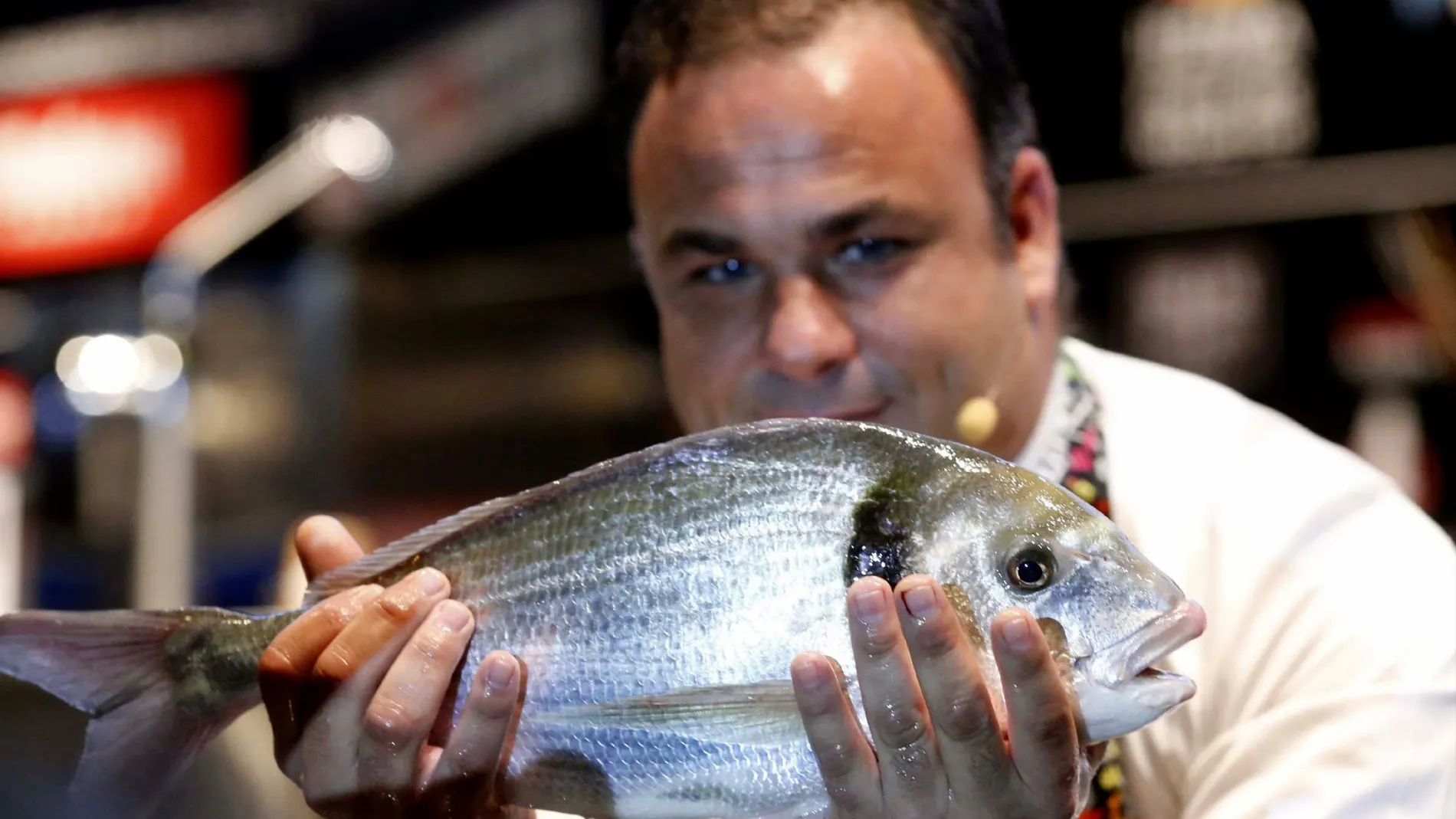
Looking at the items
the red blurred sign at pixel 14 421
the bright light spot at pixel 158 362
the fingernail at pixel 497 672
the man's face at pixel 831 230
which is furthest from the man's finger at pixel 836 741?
the red blurred sign at pixel 14 421

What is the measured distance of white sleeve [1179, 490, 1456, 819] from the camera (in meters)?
1.50

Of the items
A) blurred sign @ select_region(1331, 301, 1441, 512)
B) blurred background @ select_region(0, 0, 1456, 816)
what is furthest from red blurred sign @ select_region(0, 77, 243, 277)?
blurred sign @ select_region(1331, 301, 1441, 512)

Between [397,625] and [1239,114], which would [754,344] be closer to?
[397,625]

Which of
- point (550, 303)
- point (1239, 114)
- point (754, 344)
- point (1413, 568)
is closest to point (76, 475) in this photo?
point (550, 303)

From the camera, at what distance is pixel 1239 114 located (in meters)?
4.48

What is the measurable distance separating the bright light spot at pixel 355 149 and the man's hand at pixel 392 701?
318 centimetres

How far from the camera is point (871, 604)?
3.68 ft

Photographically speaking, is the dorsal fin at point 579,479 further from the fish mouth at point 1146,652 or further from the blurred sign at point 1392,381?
the blurred sign at point 1392,381

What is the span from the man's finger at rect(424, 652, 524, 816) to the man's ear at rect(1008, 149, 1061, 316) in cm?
96

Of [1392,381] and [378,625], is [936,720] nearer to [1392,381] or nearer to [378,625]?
[378,625]

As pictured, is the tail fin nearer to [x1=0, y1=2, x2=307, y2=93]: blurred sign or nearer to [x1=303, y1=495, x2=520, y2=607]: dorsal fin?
[x1=303, y1=495, x2=520, y2=607]: dorsal fin

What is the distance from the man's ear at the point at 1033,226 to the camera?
1854 mm

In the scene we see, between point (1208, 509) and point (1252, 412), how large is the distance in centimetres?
20

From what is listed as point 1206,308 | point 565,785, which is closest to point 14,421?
point 1206,308
